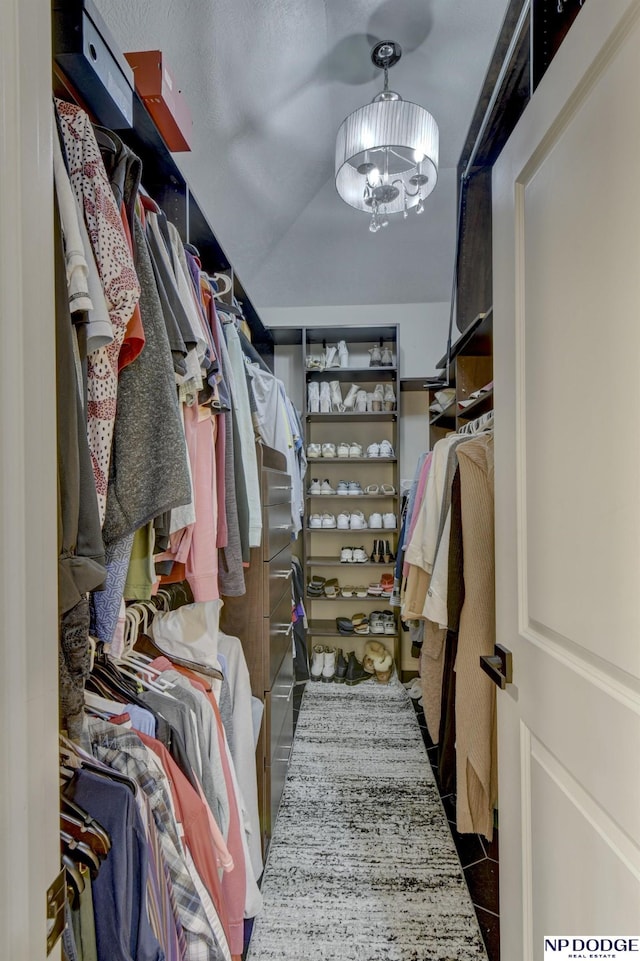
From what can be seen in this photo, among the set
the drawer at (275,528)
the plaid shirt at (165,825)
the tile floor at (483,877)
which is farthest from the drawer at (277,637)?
the tile floor at (483,877)

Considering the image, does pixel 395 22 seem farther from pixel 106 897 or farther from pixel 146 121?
pixel 106 897

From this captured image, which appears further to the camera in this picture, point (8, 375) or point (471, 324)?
point (471, 324)

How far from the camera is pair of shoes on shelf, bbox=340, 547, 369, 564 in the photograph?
10.5 ft

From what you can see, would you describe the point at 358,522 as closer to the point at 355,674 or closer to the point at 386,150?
the point at 355,674

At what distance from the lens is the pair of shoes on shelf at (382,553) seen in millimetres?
3217

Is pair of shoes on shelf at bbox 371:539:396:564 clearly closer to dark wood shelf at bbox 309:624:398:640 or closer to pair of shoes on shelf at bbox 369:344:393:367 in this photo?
dark wood shelf at bbox 309:624:398:640

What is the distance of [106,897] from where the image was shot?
25.5 inches

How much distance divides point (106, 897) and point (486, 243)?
6.70ft

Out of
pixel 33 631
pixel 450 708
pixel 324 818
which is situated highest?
pixel 33 631

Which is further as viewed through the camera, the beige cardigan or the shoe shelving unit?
the shoe shelving unit

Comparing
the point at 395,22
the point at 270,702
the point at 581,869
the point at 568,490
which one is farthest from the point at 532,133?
the point at 270,702

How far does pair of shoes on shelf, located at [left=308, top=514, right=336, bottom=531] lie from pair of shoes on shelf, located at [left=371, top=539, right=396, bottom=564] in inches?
13.4

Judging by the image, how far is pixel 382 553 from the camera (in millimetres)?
3248

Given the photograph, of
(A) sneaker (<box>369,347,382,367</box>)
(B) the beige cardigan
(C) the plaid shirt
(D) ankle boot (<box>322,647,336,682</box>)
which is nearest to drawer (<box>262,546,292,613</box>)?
(B) the beige cardigan
